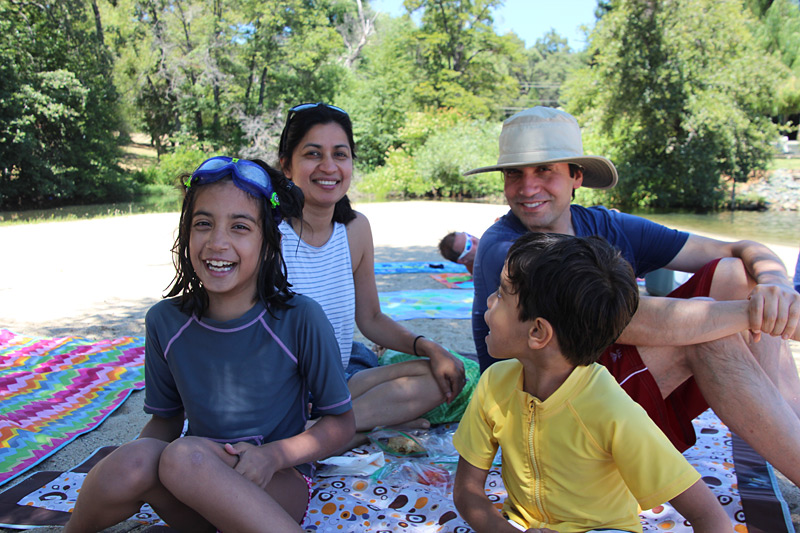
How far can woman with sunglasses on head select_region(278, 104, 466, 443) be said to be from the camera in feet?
8.86

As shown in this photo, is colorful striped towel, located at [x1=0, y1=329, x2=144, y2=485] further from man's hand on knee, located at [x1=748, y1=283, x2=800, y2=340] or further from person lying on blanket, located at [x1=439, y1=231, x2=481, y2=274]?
person lying on blanket, located at [x1=439, y1=231, x2=481, y2=274]

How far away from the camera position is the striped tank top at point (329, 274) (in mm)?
2645

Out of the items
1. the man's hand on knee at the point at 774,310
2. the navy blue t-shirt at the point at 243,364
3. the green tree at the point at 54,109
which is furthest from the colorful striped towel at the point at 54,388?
the green tree at the point at 54,109

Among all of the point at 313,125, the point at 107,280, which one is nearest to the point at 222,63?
the point at 107,280

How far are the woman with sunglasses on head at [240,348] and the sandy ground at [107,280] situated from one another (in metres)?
0.62

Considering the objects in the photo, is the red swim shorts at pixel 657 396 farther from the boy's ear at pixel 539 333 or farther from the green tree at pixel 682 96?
the green tree at pixel 682 96

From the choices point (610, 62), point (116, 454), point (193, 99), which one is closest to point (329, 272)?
point (116, 454)

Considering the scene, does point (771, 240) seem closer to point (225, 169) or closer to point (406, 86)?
point (225, 169)

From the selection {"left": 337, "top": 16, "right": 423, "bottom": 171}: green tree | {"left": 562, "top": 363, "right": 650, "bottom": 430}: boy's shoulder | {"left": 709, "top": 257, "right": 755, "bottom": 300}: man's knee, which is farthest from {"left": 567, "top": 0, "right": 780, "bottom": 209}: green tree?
{"left": 562, "top": 363, "right": 650, "bottom": 430}: boy's shoulder

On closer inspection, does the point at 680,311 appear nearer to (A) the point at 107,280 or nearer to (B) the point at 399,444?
(B) the point at 399,444

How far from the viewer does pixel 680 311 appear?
80.4 inches

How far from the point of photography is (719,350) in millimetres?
2027

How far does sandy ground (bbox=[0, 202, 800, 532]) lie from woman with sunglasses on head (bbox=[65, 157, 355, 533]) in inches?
24.2

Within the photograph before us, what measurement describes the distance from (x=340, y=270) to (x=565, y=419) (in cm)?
138
